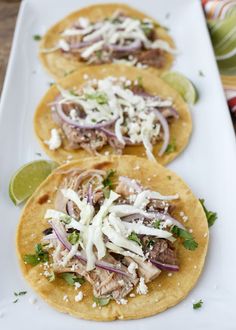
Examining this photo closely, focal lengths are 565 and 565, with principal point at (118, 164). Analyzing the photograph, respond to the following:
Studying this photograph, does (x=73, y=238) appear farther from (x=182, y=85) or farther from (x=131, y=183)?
(x=182, y=85)

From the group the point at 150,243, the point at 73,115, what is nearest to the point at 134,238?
the point at 150,243

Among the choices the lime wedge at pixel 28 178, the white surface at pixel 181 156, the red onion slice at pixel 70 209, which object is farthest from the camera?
the lime wedge at pixel 28 178

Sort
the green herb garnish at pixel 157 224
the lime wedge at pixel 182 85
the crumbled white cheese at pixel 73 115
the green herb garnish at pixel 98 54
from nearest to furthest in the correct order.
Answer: the green herb garnish at pixel 157 224
the crumbled white cheese at pixel 73 115
the lime wedge at pixel 182 85
the green herb garnish at pixel 98 54

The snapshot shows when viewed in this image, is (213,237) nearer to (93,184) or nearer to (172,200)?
(172,200)

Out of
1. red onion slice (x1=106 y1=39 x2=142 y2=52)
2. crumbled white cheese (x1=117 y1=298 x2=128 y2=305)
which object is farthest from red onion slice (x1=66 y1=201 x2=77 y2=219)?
red onion slice (x1=106 y1=39 x2=142 y2=52)

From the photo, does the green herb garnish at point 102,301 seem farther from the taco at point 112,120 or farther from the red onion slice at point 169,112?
the red onion slice at point 169,112

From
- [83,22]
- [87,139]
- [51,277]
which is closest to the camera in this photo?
[51,277]

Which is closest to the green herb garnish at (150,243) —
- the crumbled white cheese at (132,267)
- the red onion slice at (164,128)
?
the crumbled white cheese at (132,267)
